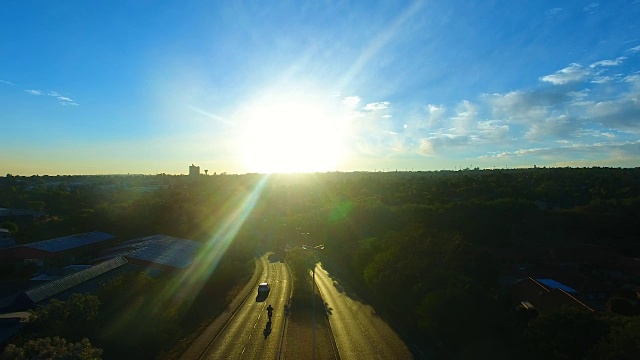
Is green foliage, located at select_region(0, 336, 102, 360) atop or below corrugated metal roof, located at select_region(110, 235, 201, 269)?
atop

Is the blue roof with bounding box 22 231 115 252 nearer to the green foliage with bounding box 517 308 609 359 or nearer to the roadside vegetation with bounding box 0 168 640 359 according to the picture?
the roadside vegetation with bounding box 0 168 640 359

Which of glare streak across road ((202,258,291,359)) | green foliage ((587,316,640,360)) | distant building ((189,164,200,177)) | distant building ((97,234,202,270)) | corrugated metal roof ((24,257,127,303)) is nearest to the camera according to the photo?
green foliage ((587,316,640,360))

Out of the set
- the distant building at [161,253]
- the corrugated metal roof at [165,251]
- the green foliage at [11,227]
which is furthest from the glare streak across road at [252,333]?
the green foliage at [11,227]

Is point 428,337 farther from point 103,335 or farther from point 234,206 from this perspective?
point 234,206

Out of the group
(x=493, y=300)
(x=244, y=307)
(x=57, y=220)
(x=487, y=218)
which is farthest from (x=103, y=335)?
(x=487, y=218)

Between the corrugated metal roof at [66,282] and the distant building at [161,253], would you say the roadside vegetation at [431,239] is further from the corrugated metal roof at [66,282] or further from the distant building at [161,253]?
the corrugated metal roof at [66,282]

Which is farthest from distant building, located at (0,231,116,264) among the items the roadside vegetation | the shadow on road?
the shadow on road
